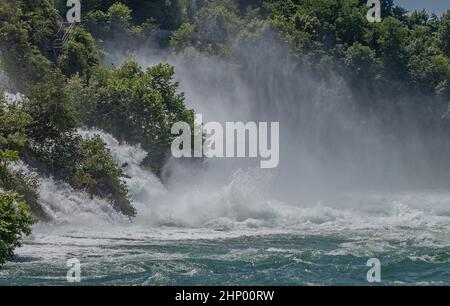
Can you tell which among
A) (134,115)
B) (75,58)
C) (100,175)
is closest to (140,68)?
(75,58)

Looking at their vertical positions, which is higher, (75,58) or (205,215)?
(75,58)

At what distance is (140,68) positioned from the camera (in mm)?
61594

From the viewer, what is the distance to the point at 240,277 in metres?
28.1

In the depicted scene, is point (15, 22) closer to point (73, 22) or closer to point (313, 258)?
point (73, 22)

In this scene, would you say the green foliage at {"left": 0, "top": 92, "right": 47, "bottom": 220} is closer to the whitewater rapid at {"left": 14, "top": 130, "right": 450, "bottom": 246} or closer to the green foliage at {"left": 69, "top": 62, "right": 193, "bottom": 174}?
the whitewater rapid at {"left": 14, "top": 130, "right": 450, "bottom": 246}

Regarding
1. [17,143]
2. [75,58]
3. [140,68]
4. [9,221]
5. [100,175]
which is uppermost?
[75,58]

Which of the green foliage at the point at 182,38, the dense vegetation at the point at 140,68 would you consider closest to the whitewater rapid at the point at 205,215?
the dense vegetation at the point at 140,68

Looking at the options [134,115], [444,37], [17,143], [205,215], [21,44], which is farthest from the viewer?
[444,37]

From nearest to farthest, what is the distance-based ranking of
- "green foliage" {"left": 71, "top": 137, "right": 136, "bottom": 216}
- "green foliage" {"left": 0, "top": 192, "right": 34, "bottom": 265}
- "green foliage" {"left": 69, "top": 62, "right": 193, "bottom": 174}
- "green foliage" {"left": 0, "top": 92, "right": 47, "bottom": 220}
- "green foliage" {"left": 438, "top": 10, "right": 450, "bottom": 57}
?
"green foliage" {"left": 0, "top": 192, "right": 34, "bottom": 265}
"green foliage" {"left": 0, "top": 92, "right": 47, "bottom": 220}
"green foliage" {"left": 71, "top": 137, "right": 136, "bottom": 216}
"green foliage" {"left": 69, "top": 62, "right": 193, "bottom": 174}
"green foliage" {"left": 438, "top": 10, "right": 450, "bottom": 57}

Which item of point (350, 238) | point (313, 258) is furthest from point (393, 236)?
point (313, 258)

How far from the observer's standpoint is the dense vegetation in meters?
42.4

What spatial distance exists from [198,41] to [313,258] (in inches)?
2294

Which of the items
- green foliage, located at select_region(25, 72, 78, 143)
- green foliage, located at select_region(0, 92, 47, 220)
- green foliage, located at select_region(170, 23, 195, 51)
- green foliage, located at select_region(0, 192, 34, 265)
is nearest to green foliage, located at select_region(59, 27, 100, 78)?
green foliage, located at select_region(25, 72, 78, 143)

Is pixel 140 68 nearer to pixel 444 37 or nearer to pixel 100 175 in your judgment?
pixel 100 175
